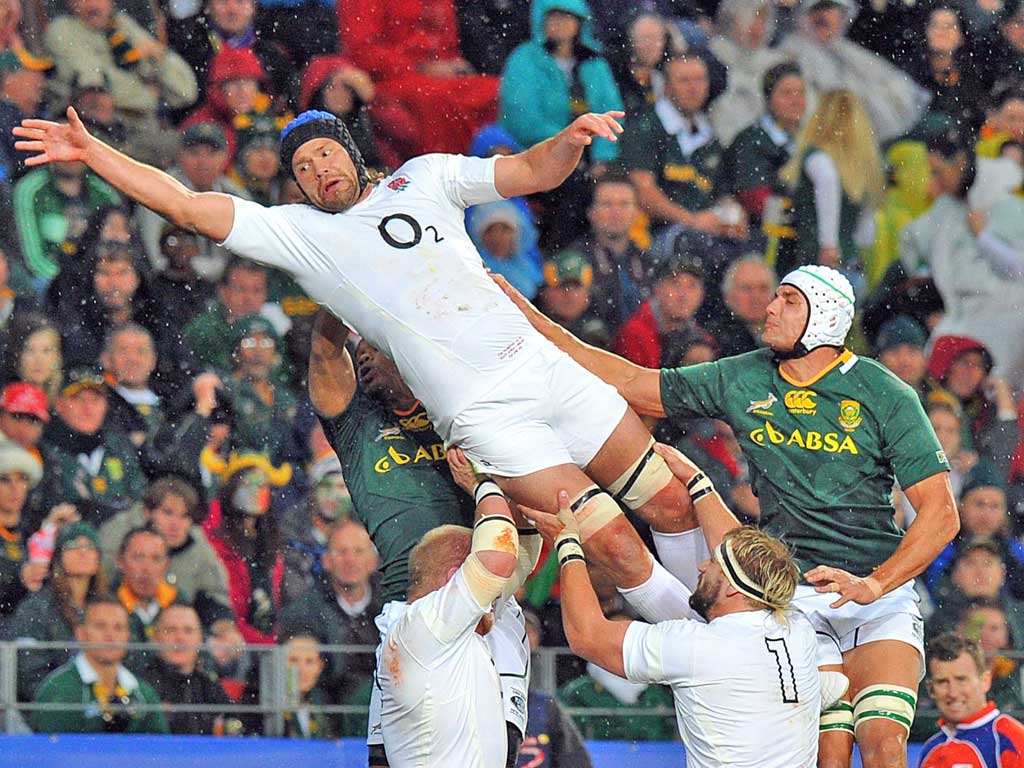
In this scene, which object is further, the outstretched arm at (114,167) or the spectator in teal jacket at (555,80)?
the spectator in teal jacket at (555,80)

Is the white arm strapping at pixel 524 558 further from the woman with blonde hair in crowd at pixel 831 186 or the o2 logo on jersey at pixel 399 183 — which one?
the woman with blonde hair in crowd at pixel 831 186

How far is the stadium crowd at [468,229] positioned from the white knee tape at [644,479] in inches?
85.4

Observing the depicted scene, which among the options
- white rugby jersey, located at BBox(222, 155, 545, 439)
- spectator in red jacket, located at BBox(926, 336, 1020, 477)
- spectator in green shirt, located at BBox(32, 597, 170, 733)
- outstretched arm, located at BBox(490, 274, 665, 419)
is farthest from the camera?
spectator in red jacket, located at BBox(926, 336, 1020, 477)

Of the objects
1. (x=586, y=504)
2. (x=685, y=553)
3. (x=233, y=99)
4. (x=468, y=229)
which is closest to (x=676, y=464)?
(x=685, y=553)

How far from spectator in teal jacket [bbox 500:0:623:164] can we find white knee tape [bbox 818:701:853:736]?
4.20 metres

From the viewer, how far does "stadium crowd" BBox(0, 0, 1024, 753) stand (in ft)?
25.1

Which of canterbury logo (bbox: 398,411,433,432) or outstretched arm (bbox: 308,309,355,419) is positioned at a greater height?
outstretched arm (bbox: 308,309,355,419)

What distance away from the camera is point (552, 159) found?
17.6ft

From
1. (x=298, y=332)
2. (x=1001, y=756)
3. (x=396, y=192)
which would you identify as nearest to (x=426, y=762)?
(x=396, y=192)

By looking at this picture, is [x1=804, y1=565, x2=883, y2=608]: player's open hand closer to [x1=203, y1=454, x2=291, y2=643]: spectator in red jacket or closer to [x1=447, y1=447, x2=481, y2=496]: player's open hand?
[x1=447, y1=447, x2=481, y2=496]: player's open hand

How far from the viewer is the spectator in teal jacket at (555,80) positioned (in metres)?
8.91

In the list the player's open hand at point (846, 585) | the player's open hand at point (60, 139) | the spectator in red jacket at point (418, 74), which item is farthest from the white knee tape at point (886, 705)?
the spectator in red jacket at point (418, 74)

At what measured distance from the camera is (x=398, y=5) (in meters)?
9.09

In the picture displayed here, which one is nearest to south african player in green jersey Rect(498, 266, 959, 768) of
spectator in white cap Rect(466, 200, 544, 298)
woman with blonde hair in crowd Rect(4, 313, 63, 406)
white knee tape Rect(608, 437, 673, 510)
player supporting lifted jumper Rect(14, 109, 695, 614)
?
white knee tape Rect(608, 437, 673, 510)
